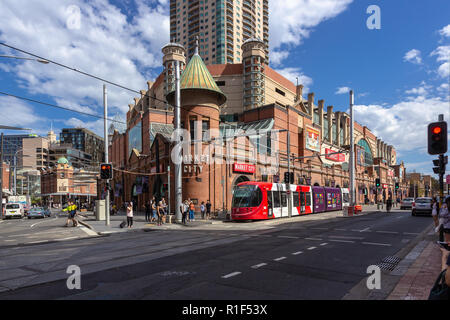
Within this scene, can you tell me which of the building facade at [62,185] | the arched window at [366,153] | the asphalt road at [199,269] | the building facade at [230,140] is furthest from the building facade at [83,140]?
the asphalt road at [199,269]

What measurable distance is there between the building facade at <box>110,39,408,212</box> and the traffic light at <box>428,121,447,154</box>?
36.8 feet

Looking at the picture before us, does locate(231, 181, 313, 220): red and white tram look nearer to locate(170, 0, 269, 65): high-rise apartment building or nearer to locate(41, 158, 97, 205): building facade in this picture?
locate(170, 0, 269, 65): high-rise apartment building

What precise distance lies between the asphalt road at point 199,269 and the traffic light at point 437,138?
344cm

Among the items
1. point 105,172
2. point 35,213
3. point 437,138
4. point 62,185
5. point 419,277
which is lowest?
Result: point 35,213

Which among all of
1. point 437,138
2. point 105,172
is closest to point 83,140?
point 105,172

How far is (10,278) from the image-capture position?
7.34m

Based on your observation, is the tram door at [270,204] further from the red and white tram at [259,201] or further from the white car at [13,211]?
the white car at [13,211]

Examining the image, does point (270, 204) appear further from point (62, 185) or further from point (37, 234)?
point (62, 185)

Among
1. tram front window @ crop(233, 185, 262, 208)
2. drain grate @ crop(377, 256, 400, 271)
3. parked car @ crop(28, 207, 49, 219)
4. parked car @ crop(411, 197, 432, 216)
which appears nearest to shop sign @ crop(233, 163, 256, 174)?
tram front window @ crop(233, 185, 262, 208)

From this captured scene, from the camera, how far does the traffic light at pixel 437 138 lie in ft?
27.7

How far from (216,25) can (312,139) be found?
197ft

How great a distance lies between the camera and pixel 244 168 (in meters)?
33.2
